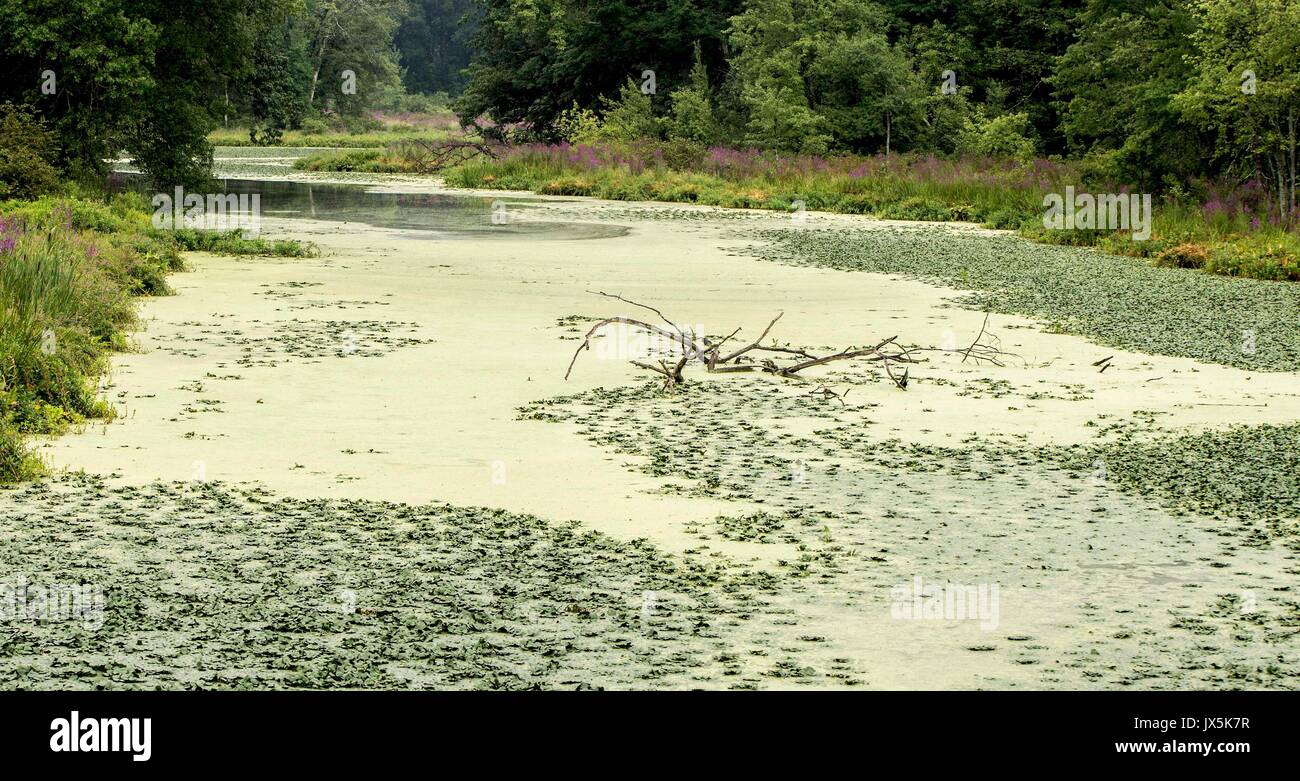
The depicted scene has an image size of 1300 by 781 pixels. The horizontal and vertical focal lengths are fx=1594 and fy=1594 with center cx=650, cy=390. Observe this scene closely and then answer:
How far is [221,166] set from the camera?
4562 cm

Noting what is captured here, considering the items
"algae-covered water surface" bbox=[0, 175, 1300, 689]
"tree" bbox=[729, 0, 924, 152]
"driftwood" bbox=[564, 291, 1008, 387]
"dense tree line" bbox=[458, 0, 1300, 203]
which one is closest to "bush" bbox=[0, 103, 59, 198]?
"algae-covered water surface" bbox=[0, 175, 1300, 689]

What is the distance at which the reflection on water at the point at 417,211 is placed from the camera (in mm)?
23625

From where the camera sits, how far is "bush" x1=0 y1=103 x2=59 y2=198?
703 inches

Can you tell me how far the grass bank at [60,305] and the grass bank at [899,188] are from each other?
1168 centimetres

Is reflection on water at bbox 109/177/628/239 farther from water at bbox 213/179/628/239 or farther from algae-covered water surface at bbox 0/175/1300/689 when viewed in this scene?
algae-covered water surface at bbox 0/175/1300/689

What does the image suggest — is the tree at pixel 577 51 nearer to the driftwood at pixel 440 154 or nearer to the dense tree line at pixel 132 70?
the driftwood at pixel 440 154

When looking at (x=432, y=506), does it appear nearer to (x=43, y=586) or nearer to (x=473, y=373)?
(x=43, y=586)

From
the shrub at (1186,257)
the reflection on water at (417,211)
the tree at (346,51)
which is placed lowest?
the shrub at (1186,257)

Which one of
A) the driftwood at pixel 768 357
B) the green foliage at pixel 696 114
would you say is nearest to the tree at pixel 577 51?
the green foliage at pixel 696 114

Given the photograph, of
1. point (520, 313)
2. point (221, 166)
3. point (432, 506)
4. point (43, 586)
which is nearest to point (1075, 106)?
point (520, 313)

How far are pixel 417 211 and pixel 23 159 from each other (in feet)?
35.4

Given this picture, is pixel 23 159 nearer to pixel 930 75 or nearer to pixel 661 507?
pixel 661 507

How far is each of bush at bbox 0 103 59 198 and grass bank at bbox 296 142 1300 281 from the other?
1301 cm

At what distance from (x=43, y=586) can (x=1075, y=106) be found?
74.6 ft
